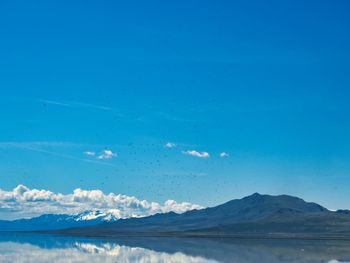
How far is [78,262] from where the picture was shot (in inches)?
2613

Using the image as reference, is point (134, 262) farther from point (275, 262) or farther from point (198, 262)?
point (275, 262)

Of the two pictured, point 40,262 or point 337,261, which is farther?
point 337,261

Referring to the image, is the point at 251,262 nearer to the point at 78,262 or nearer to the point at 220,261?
the point at 220,261

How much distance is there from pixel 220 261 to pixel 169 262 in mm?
6638

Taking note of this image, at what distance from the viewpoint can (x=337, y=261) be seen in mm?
71375

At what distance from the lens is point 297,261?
69.3 meters

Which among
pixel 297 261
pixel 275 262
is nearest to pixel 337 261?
pixel 297 261

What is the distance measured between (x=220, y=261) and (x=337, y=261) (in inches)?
641

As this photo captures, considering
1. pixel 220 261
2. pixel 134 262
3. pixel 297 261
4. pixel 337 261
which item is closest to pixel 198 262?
pixel 220 261

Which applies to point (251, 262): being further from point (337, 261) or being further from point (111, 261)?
point (111, 261)

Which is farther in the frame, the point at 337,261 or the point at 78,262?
the point at 337,261

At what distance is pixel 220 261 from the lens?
68.7 metres

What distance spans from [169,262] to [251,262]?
10.7 metres

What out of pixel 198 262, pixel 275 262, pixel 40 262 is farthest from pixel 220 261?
pixel 40 262
